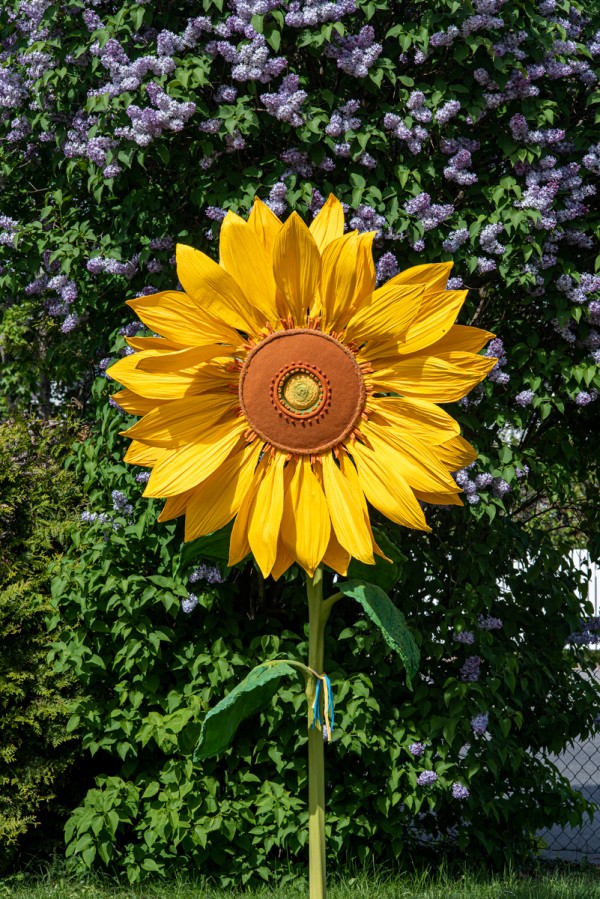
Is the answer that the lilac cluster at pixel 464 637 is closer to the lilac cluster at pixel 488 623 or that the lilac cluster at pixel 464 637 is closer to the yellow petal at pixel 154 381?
the lilac cluster at pixel 488 623

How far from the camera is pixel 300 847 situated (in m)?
3.73

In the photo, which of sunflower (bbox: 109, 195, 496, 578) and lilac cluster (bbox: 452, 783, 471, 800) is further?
lilac cluster (bbox: 452, 783, 471, 800)

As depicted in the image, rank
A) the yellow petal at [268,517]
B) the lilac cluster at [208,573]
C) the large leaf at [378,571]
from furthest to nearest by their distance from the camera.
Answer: the lilac cluster at [208,573]
the large leaf at [378,571]
the yellow petal at [268,517]

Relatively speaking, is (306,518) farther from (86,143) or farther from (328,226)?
(86,143)

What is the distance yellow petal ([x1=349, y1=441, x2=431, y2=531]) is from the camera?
1.50 m

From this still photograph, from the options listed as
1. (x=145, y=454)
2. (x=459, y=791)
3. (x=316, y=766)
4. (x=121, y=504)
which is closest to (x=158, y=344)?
(x=145, y=454)

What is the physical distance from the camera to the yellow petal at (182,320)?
5.05 ft

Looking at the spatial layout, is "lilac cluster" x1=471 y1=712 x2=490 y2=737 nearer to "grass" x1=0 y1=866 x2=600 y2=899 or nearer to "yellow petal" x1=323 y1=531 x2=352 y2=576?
"grass" x1=0 y1=866 x2=600 y2=899

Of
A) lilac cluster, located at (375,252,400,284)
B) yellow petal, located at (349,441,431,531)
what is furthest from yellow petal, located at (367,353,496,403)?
lilac cluster, located at (375,252,400,284)

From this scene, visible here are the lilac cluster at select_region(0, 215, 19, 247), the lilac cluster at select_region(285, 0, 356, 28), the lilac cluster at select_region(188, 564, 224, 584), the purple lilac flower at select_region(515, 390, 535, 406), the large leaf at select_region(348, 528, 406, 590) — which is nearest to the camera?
the large leaf at select_region(348, 528, 406, 590)

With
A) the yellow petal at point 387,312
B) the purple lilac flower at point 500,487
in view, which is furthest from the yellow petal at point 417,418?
the purple lilac flower at point 500,487

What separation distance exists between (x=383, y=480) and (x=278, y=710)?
2420mm

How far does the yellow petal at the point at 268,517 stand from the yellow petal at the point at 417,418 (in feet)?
0.56

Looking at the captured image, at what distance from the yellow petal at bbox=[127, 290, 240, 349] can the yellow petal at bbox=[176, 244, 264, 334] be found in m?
0.01
